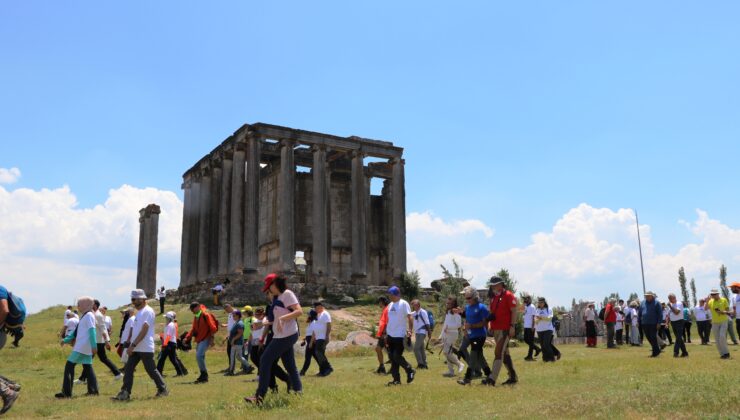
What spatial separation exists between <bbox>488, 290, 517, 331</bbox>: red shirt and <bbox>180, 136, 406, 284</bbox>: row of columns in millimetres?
32850

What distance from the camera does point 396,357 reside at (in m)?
12.9

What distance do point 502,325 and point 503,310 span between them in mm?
268

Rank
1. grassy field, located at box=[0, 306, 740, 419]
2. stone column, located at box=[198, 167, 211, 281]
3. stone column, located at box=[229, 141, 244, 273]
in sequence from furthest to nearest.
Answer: stone column, located at box=[198, 167, 211, 281] → stone column, located at box=[229, 141, 244, 273] → grassy field, located at box=[0, 306, 740, 419]

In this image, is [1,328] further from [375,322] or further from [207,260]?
[207,260]

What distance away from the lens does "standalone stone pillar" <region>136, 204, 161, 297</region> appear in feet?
178

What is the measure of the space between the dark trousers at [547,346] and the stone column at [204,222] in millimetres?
36480

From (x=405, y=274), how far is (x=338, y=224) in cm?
841

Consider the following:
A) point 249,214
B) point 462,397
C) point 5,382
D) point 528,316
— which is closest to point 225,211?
point 249,214

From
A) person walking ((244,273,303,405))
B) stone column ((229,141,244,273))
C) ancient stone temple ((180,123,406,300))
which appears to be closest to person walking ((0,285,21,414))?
person walking ((244,273,303,405))

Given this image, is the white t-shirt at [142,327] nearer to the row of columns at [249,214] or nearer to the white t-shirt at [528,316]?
the white t-shirt at [528,316]

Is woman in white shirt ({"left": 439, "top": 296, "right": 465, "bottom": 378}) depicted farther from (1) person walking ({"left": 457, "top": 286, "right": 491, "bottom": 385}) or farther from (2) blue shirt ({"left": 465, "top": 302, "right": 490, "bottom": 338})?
(2) blue shirt ({"left": 465, "top": 302, "right": 490, "bottom": 338})

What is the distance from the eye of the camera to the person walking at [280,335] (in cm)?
989

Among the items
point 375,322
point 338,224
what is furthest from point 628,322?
point 338,224

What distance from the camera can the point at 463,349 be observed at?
14453 millimetres
